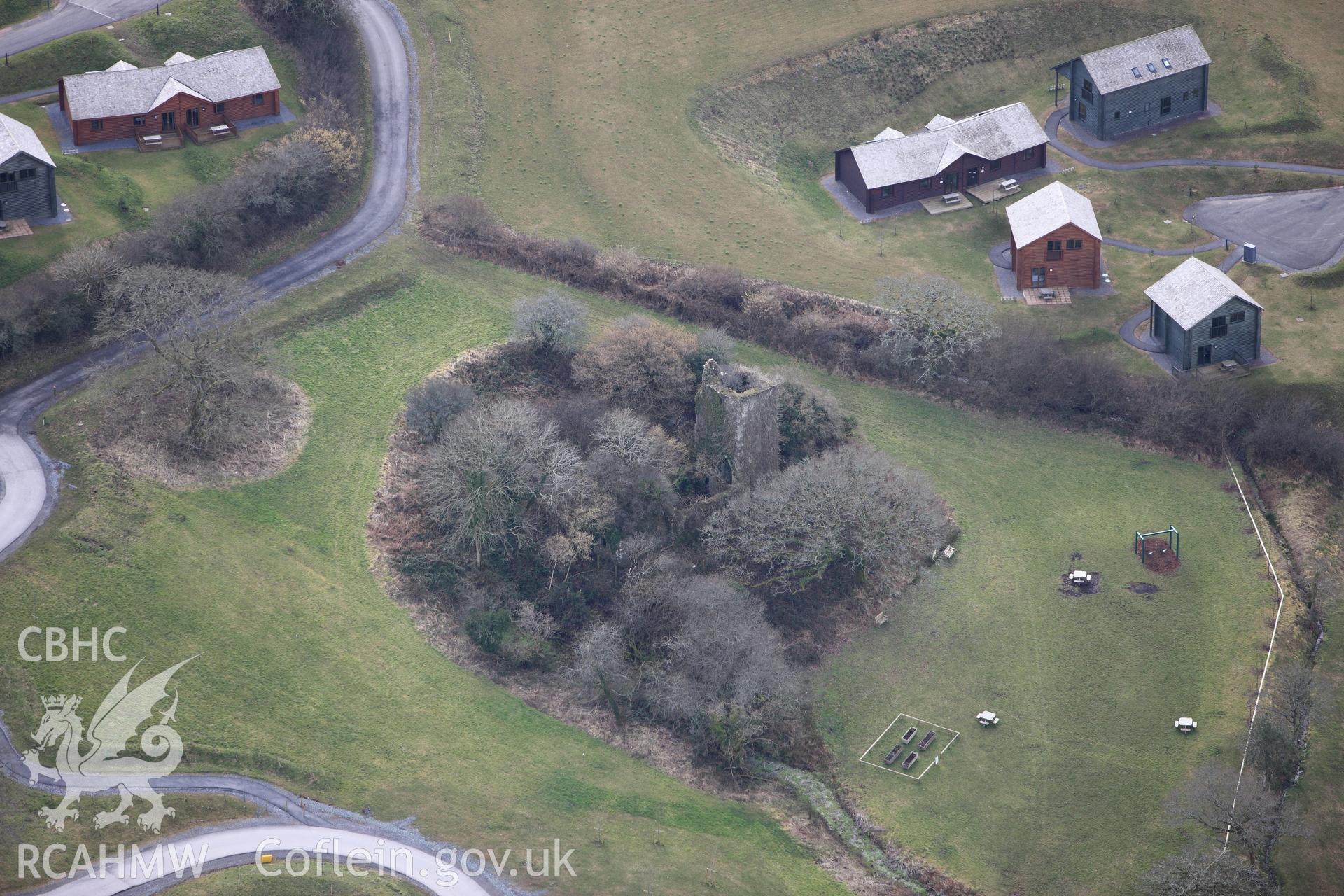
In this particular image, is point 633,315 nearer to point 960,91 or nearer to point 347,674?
point 347,674

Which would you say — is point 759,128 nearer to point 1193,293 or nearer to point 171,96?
point 1193,293

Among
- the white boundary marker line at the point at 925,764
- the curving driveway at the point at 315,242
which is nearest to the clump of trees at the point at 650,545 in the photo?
the white boundary marker line at the point at 925,764

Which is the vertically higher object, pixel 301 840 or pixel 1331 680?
pixel 301 840

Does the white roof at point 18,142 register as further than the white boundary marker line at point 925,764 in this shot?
Yes

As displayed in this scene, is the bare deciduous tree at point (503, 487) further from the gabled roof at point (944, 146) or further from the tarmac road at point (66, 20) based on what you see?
the tarmac road at point (66, 20)

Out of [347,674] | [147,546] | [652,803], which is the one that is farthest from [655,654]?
[147,546]

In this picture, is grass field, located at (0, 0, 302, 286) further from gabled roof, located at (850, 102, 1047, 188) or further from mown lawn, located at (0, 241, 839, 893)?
gabled roof, located at (850, 102, 1047, 188)
